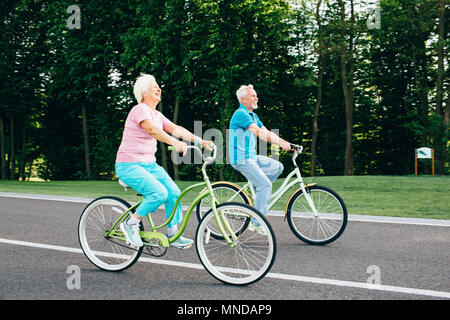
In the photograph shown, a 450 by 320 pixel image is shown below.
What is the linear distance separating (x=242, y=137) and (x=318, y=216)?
1519 millimetres

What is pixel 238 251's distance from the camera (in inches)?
185

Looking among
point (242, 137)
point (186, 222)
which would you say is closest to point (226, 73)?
point (242, 137)

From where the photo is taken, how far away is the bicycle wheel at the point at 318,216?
6230 millimetres

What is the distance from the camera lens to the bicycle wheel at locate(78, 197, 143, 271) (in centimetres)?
505

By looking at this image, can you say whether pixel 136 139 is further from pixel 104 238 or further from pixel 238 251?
pixel 238 251

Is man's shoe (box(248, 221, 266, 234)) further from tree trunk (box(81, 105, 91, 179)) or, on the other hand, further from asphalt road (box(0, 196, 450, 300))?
tree trunk (box(81, 105, 91, 179))

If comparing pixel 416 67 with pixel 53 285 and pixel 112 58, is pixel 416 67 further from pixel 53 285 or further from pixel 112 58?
pixel 53 285

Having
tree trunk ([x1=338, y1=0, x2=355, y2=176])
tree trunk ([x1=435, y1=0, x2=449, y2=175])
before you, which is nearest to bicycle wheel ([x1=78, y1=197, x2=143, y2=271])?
tree trunk ([x1=338, y1=0, x2=355, y2=176])

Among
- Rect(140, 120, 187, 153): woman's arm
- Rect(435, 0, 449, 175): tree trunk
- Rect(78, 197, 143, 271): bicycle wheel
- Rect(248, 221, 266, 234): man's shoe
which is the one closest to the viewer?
Rect(248, 221, 266, 234): man's shoe

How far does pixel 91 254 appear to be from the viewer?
5.26 metres

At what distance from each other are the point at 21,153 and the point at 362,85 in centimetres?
2540

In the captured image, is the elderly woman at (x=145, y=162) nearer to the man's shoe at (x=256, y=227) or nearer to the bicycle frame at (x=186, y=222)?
the bicycle frame at (x=186, y=222)

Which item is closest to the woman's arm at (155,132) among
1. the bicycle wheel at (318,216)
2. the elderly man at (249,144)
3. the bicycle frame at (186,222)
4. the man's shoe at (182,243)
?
the bicycle frame at (186,222)

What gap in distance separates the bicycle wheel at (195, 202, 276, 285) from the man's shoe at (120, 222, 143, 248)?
672 millimetres
